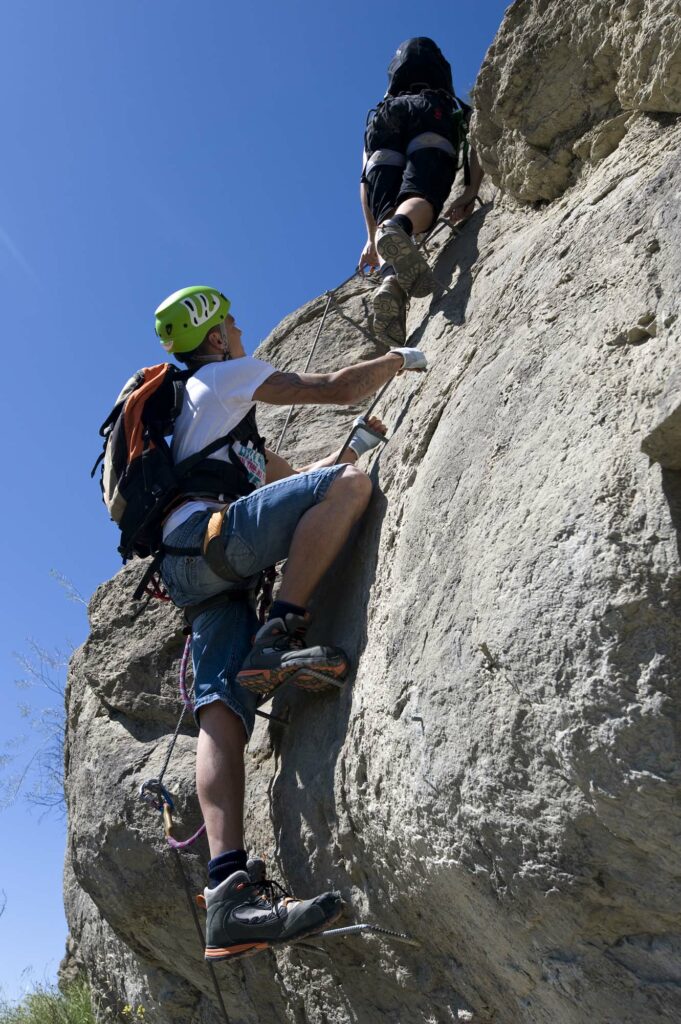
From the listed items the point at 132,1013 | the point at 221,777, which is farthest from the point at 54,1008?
the point at 221,777

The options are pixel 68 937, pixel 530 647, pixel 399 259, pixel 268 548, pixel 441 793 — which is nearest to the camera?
pixel 530 647

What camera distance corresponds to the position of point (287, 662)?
413 centimetres

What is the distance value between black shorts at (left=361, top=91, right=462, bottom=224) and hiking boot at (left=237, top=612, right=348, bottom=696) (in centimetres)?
284

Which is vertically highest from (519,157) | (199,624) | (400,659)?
(519,157)

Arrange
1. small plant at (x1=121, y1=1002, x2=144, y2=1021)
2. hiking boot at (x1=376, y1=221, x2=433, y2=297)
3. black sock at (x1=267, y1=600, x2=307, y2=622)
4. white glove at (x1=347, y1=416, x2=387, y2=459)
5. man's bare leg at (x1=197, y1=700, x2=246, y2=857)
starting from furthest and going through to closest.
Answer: small plant at (x1=121, y1=1002, x2=144, y2=1021)
hiking boot at (x1=376, y1=221, x2=433, y2=297)
white glove at (x1=347, y1=416, x2=387, y2=459)
black sock at (x1=267, y1=600, x2=307, y2=622)
man's bare leg at (x1=197, y1=700, x2=246, y2=857)

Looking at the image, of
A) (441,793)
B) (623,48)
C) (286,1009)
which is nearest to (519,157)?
(623,48)

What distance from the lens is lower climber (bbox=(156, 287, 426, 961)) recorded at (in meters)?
3.91

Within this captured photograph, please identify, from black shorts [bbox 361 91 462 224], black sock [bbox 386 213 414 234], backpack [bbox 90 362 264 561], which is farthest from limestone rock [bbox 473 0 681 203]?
backpack [bbox 90 362 264 561]

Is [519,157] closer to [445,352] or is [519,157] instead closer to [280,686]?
[445,352]

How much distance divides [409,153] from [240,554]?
2.95m

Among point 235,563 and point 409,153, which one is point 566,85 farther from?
point 235,563

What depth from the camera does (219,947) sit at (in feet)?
12.5

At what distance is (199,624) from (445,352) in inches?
65.7

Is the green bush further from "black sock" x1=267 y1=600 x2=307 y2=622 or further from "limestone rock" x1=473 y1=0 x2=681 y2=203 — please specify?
"limestone rock" x1=473 y1=0 x2=681 y2=203
